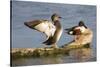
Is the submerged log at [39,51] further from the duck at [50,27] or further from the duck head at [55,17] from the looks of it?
the duck head at [55,17]

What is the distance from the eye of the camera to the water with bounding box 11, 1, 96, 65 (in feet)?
6.30

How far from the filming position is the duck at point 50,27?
1987 millimetres

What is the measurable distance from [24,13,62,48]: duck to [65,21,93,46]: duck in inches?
4.8

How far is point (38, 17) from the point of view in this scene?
1.99m

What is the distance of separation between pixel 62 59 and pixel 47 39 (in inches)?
10.0

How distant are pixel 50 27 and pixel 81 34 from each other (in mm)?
348

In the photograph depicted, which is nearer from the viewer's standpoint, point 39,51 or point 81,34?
point 39,51

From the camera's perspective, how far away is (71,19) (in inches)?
82.4

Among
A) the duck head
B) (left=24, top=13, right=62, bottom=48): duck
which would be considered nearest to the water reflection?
(left=24, top=13, right=62, bottom=48): duck

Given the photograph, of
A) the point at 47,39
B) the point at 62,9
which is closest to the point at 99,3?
the point at 62,9

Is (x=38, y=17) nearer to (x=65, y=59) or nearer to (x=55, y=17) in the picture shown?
(x=55, y=17)

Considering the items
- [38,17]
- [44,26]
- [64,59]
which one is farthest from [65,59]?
[38,17]

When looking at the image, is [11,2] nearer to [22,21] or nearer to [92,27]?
[22,21]

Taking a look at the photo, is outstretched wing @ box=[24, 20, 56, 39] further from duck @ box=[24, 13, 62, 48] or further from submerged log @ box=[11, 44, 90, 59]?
submerged log @ box=[11, 44, 90, 59]
